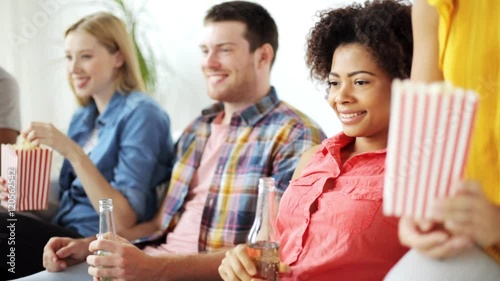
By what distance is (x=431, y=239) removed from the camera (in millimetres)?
956

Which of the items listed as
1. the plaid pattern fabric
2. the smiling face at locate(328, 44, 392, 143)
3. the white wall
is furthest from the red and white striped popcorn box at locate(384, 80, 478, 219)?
the white wall

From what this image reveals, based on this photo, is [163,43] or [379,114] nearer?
[379,114]

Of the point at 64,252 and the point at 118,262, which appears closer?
the point at 118,262

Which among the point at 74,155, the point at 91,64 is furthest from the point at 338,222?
the point at 91,64

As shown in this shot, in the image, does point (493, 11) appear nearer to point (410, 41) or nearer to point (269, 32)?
point (410, 41)

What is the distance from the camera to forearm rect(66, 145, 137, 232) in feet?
7.23

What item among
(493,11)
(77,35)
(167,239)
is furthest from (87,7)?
(493,11)

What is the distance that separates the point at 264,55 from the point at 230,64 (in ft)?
0.41

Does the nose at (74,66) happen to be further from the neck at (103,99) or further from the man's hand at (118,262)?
the man's hand at (118,262)

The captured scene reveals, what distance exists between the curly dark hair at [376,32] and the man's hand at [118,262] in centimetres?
64

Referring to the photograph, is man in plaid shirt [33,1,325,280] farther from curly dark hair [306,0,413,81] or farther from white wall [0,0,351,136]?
white wall [0,0,351,136]

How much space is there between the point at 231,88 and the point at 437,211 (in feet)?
4.44

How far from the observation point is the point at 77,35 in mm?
2443

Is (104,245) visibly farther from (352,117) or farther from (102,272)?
(352,117)
